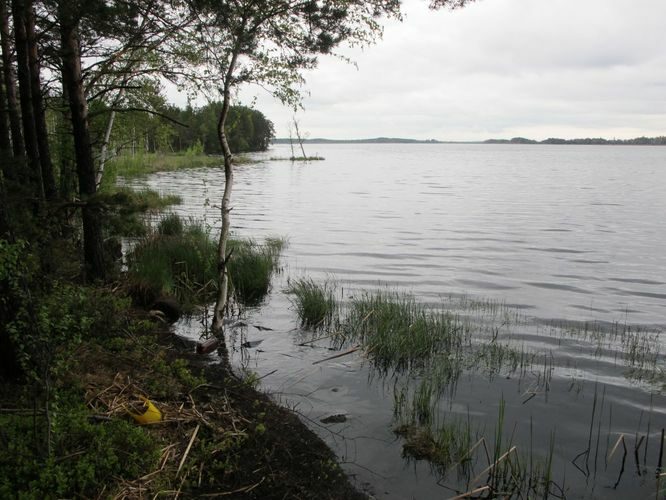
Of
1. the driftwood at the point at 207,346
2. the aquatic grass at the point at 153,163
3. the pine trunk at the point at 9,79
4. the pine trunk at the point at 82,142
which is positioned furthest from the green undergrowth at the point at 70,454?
the aquatic grass at the point at 153,163

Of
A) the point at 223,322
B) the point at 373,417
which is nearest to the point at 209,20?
the point at 223,322

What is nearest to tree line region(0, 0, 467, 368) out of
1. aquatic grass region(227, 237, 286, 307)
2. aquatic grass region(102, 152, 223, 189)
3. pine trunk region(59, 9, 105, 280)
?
pine trunk region(59, 9, 105, 280)

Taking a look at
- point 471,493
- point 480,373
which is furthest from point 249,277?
point 471,493

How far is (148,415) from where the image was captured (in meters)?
5.05

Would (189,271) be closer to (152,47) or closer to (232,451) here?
(152,47)

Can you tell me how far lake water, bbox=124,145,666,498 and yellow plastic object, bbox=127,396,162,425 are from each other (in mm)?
2120

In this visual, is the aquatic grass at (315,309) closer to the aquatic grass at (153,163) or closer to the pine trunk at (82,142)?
the pine trunk at (82,142)

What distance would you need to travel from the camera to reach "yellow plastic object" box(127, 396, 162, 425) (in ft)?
16.4

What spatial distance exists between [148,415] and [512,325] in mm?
8016

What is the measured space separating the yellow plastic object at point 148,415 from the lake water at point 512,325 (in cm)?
212

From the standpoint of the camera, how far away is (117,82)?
13.6 metres

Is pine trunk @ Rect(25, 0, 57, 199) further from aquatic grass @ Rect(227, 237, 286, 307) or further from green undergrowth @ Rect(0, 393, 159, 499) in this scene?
green undergrowth @ Rect(0, 393, 159, 499)

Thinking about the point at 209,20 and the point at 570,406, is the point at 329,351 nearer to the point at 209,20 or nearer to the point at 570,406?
the point at 570,406

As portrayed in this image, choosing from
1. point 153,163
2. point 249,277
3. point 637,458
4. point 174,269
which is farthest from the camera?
point 153,163
